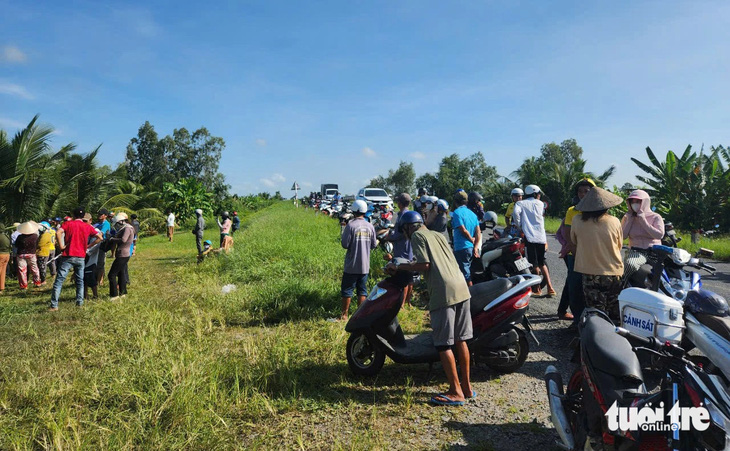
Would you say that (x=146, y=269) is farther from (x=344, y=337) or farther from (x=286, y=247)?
(x=344, y=337)

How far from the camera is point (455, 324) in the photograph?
3.71m

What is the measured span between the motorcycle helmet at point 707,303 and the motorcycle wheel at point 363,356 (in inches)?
98.0

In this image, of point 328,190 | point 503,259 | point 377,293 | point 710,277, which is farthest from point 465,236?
point 328,190

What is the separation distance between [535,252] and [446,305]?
11.4 feet

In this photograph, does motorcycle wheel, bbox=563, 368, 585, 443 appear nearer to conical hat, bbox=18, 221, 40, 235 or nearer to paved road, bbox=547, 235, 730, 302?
paved road, bbox=547, 235, 730, 302

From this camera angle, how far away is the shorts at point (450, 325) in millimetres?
3594

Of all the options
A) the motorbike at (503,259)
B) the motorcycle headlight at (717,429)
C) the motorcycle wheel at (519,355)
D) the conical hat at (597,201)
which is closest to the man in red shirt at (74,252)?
the motorbike at (503,259)

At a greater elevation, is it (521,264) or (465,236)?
(465,236)

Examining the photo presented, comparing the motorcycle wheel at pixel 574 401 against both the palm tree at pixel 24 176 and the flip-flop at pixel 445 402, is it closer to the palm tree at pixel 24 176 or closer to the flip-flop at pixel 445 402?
the flip-flop at pixel 445 402

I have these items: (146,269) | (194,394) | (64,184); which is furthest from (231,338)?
(64,184)

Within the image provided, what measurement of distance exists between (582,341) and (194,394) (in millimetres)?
2929

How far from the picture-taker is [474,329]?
4102 millimetres

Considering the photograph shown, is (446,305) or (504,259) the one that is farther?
(504,259)

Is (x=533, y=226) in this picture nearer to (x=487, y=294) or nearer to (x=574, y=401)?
(x=487, y=294)
